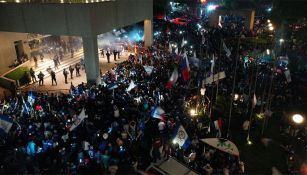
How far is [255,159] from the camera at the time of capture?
1334 centimetres

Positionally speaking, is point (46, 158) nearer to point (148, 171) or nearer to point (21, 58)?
point (148, 171)

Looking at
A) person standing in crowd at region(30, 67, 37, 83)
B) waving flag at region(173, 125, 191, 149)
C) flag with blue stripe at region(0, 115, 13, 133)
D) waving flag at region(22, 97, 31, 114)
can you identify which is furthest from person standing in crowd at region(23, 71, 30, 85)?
waving flag at region(173, 125, 191, 149)

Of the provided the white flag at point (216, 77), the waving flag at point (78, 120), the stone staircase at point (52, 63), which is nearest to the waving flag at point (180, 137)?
the waving flag at point (78, 120)

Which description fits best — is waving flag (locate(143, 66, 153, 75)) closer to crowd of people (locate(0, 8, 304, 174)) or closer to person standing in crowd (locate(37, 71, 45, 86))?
crowd of people (locate(0, 8, 304, 174))

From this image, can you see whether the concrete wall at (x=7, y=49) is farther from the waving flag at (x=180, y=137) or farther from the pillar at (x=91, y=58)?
the waving flag at (x=180, y=137)

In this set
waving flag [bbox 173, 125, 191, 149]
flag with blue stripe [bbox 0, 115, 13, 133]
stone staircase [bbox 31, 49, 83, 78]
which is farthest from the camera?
stone staircase [bbox 31, 49, 83, 78]

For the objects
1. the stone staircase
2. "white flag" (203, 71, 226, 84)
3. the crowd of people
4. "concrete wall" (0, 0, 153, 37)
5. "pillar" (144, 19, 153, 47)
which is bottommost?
the crowd of people

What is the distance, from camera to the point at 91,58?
2197cm

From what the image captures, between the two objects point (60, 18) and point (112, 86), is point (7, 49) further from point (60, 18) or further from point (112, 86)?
point (112, 86)

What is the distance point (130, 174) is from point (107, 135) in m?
2.87

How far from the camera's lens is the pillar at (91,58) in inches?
847

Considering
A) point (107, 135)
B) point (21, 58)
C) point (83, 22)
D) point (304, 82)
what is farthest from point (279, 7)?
point (21, 58)

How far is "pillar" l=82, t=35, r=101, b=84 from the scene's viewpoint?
70.6 feet

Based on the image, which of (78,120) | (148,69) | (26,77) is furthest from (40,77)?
(78,120)
